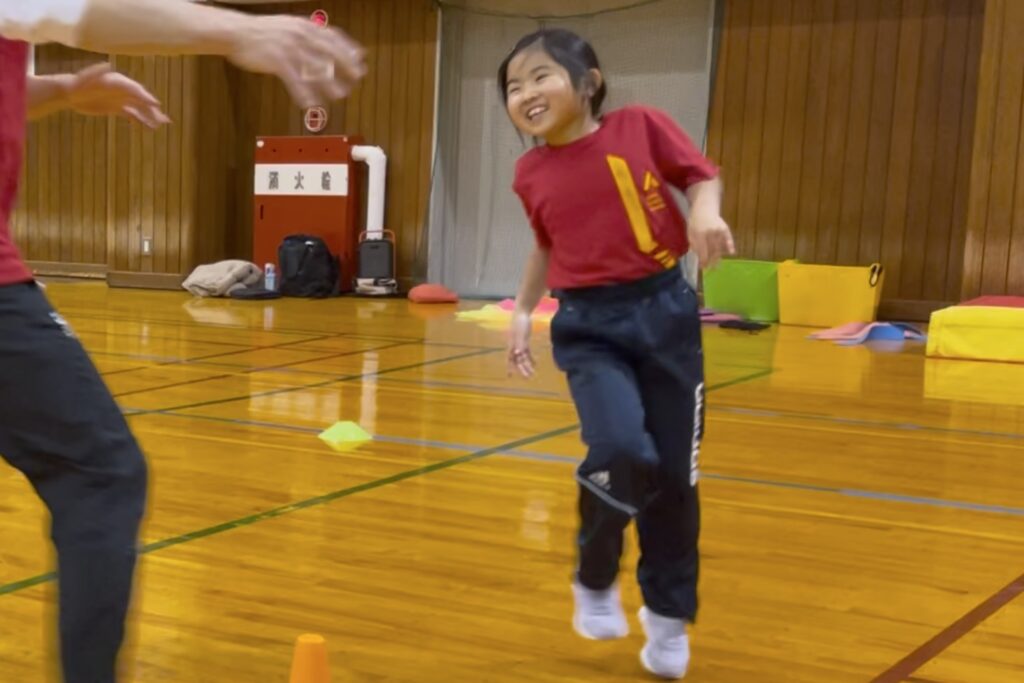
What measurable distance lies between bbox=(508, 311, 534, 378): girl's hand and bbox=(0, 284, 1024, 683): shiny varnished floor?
0.43 meters

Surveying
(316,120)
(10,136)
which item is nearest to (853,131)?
(316,120)

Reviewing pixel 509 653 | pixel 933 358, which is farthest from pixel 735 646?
pixel 933 358

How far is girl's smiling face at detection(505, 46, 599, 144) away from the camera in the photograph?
202 cm

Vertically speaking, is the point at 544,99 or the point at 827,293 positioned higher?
the point at 544,99

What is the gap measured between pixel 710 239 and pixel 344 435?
212cm

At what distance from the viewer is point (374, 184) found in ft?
34.2

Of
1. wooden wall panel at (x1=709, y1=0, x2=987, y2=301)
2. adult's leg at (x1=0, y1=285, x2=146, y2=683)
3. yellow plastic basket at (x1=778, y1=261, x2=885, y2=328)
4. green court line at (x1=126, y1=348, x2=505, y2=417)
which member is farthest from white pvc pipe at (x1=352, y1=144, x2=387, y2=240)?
adult's leg at (x1=0, y1=285, x2=146, y2=683)

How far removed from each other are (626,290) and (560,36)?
1.46 ft

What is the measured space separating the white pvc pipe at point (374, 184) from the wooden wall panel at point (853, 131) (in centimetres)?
284

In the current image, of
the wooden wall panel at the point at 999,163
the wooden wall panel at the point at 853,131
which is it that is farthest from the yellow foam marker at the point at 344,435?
the wooden wall panel at the point at 853,131

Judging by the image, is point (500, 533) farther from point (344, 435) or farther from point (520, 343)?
point (344, 435)

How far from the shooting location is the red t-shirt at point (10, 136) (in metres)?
1.35

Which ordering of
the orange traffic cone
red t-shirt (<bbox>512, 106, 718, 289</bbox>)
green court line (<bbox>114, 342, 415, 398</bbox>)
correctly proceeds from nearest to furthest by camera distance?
1. the orange traffic cone
2. red t-shirt (<bbox>512, 106, 718, 289</bbox>)
3. green court line (<bbox>114, 342, 415, 398</bbox>)

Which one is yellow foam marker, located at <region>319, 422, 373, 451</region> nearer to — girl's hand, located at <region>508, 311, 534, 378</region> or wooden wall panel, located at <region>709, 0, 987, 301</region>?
girl's hand, located at <region>508, 311, 534, 378</region>
